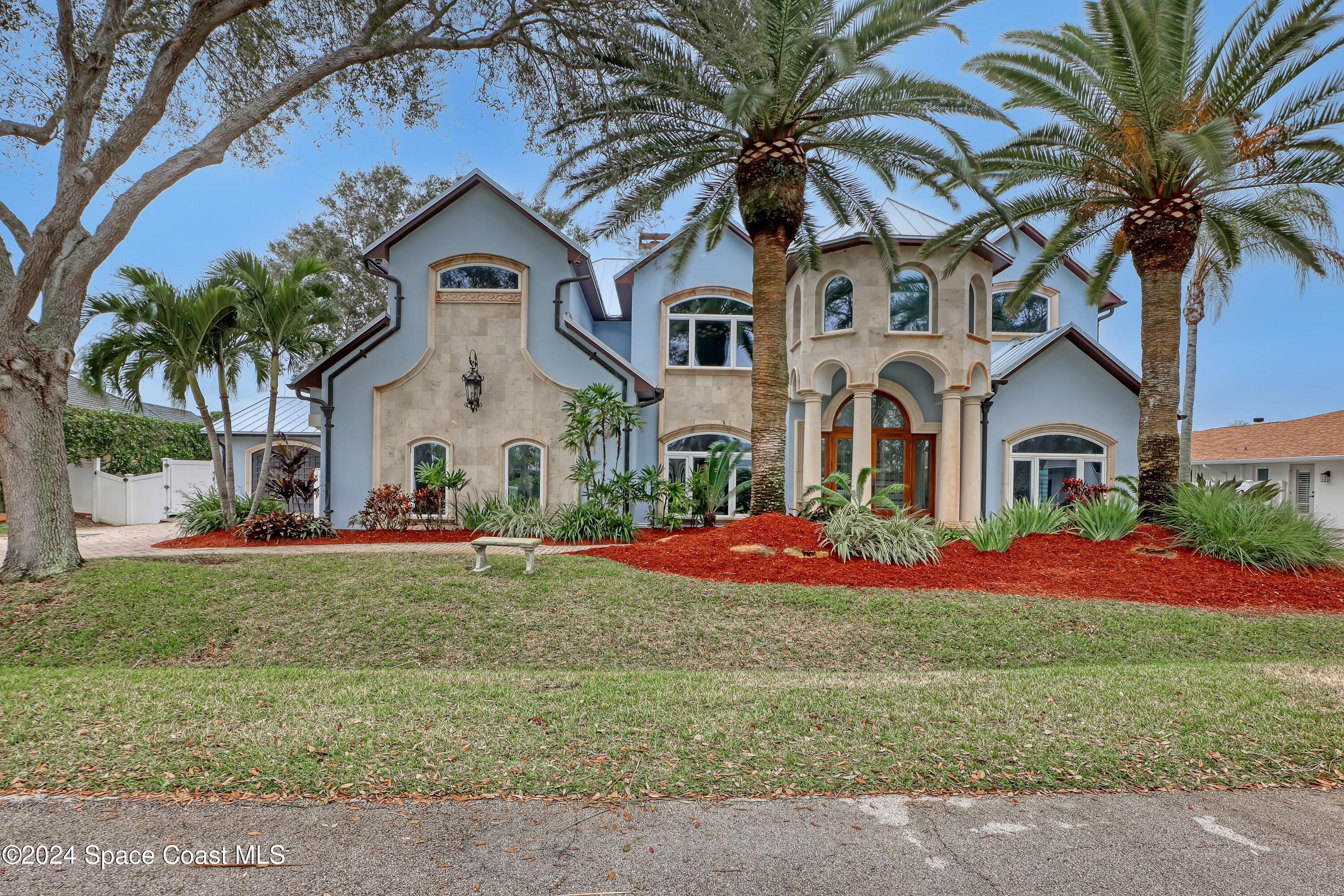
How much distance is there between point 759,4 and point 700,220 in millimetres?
4841

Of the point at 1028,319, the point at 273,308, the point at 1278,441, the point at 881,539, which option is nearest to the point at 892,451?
the point at 1028,319

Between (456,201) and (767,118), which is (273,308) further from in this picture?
(767,118)

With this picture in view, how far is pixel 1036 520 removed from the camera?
38.0 ft

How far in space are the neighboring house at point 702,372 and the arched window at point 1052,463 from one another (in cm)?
Answer: 4

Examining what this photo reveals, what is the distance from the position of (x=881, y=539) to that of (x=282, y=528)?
35.5 feet

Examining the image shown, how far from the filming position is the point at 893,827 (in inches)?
136

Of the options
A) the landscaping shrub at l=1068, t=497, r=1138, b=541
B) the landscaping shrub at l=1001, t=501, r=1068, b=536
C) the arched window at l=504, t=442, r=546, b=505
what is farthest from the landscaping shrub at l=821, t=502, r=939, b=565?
the arched window at l=504, t=442, r=546, b=505

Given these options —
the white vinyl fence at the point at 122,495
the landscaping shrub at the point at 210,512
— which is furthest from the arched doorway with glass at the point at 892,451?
the white vinyl fence at the point at 122,495

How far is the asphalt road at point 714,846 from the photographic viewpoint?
9.77 feet

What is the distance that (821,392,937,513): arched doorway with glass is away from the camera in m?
17.7

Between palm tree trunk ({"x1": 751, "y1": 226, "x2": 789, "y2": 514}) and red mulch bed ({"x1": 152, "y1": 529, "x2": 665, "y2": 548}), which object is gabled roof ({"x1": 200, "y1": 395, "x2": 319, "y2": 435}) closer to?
red mulch bed ({"x1": 152, "y1": 529, "x2": 665, "y2": 548})

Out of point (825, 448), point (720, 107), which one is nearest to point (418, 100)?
point (720, 107)

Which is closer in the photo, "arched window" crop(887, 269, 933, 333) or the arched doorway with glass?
"arched window" crop(887, 269, 933, 333)

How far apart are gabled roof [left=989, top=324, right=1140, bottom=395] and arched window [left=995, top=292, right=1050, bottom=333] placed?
262 centimetres
